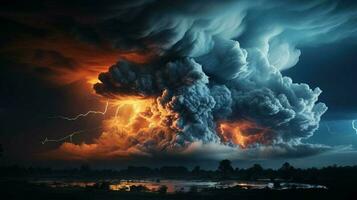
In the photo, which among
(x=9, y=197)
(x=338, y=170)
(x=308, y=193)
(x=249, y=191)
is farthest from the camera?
(x=338, y=170)

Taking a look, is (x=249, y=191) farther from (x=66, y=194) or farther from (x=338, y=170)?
(x=338, y=170)

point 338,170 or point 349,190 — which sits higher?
point 338,170

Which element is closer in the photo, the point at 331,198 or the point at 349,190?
the point at 331,198

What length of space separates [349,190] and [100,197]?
3431 centimetres

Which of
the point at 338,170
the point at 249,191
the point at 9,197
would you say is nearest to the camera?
the point at 9,197

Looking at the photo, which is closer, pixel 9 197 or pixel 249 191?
pixel 9 197

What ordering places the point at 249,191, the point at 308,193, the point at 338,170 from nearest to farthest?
the point at 308,193, the point at 249,191, the point at 338,170

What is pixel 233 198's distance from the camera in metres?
60.8

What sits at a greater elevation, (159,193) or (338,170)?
(338,170)

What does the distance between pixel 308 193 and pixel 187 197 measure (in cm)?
1681

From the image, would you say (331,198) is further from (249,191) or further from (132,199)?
(132,199)

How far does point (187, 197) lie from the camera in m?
61.4

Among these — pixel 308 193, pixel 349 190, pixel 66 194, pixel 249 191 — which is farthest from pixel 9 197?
pixel 349 190

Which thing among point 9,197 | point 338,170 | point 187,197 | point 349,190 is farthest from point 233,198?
point 338,170
